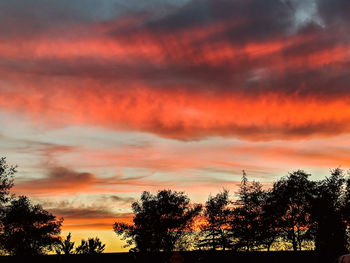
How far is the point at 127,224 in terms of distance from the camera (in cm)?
10806

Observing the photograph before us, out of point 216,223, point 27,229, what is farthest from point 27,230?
point 216,223

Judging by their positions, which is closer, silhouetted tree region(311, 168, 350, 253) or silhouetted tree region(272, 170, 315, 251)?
silhouetted tree region(311, 168, 350, 253)

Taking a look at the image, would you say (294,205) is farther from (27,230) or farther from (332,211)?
(27,230)

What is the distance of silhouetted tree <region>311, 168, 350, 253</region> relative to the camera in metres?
66.8

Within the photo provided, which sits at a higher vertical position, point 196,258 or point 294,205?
point 294,205

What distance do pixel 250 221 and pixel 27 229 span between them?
48.0 m

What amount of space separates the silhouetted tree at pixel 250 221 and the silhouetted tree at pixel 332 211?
38.2ft

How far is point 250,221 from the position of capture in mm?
96000

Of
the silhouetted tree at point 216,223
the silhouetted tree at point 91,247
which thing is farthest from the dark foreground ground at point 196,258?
the silhouetted tree at point 216,223

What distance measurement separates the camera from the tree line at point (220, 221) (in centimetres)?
8875

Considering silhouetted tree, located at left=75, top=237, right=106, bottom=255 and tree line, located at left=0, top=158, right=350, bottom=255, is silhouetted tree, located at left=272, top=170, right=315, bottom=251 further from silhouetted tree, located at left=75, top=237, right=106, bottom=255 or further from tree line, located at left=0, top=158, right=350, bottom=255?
silhouetted tree, located at left=75, top=237, right=106, bottom=255

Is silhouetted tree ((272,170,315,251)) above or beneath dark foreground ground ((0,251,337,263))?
above

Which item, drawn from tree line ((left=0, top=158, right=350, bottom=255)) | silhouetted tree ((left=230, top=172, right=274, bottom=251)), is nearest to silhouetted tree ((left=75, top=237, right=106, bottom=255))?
tree line ((left=0, top=158, right=350, bottom=255))

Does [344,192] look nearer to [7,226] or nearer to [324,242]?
[324,242]
